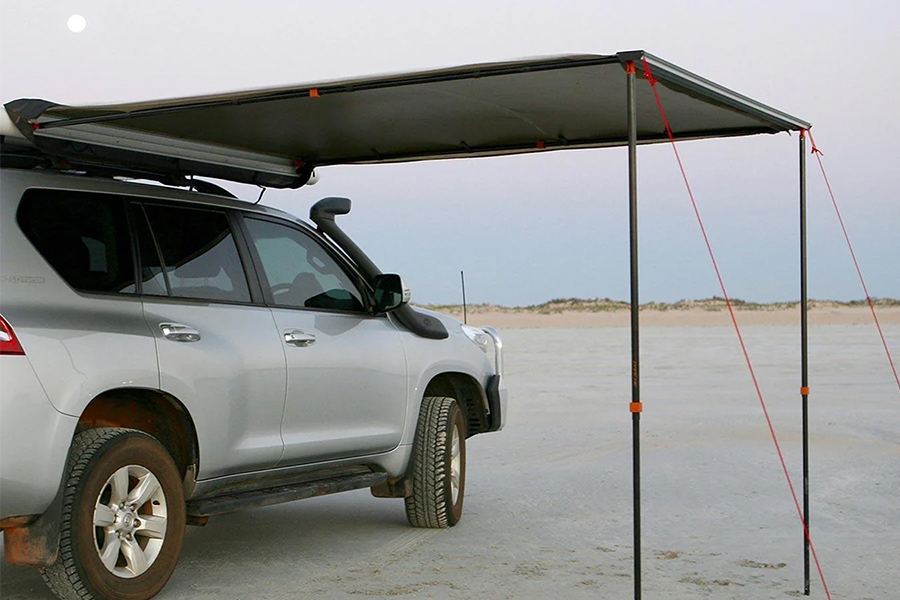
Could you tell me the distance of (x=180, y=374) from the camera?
20.9ft

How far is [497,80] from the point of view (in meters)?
6.21

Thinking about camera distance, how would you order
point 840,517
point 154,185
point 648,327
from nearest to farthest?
1. point 154,185
2. point 840,517
3. point 648,327

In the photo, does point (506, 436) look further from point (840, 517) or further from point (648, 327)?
point (648, 327)

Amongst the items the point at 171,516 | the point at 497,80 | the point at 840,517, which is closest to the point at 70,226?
the point at 171,516

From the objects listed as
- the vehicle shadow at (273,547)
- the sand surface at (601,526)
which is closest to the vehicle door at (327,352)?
the vehicle shadow at (273,547)

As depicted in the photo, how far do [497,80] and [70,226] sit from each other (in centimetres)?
217

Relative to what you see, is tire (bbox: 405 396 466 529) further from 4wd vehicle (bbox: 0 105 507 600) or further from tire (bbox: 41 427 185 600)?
tire (bbox: 41 427 185 600)

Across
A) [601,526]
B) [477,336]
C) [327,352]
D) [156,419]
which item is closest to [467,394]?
[477,336]

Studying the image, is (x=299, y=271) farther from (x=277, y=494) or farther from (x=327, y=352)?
(x=277, y=494)

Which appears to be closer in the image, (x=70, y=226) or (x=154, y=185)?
(x=70, y=226)

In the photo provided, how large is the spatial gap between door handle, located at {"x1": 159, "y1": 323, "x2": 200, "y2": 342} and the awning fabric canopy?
3.41ft

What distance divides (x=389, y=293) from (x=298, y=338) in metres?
0.91

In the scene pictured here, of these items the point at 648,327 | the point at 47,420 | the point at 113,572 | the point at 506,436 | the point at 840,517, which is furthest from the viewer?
the point at 648,327

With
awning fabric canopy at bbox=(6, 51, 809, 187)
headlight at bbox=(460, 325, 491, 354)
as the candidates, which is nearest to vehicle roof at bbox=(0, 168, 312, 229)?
awning fabric canopy at bbox=(6, 51, 809, 187)
